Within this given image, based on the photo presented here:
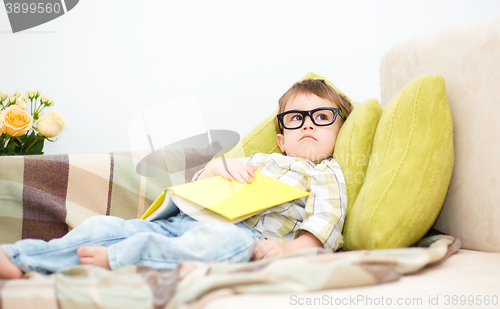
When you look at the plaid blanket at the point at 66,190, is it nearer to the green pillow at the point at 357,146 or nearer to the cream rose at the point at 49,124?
the cream rose at the point at 49,124

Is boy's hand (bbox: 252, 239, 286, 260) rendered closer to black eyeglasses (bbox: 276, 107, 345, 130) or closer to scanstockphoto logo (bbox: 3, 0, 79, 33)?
black eyeglasses (bbox: 276, 107, 345, 130)

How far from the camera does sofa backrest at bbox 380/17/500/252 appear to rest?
2.24 ft

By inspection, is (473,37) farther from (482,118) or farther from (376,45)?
(376,45)

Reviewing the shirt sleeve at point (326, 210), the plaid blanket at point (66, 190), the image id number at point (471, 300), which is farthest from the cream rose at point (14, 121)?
the image id number at point (471, 300)

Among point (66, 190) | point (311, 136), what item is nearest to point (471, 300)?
point (311, 136)

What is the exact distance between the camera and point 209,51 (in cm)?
166

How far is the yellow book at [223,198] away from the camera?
0.75 metres

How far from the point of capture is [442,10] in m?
1.62

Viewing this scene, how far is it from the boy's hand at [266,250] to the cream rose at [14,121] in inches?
36.8

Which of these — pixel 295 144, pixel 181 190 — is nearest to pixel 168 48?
pixel 295 144

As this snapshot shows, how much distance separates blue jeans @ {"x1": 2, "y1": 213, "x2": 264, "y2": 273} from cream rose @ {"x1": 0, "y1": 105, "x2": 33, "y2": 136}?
0.62m

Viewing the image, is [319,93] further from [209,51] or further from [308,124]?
[209,51]

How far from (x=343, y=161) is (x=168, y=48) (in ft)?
3.88

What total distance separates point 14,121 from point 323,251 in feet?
3.62
